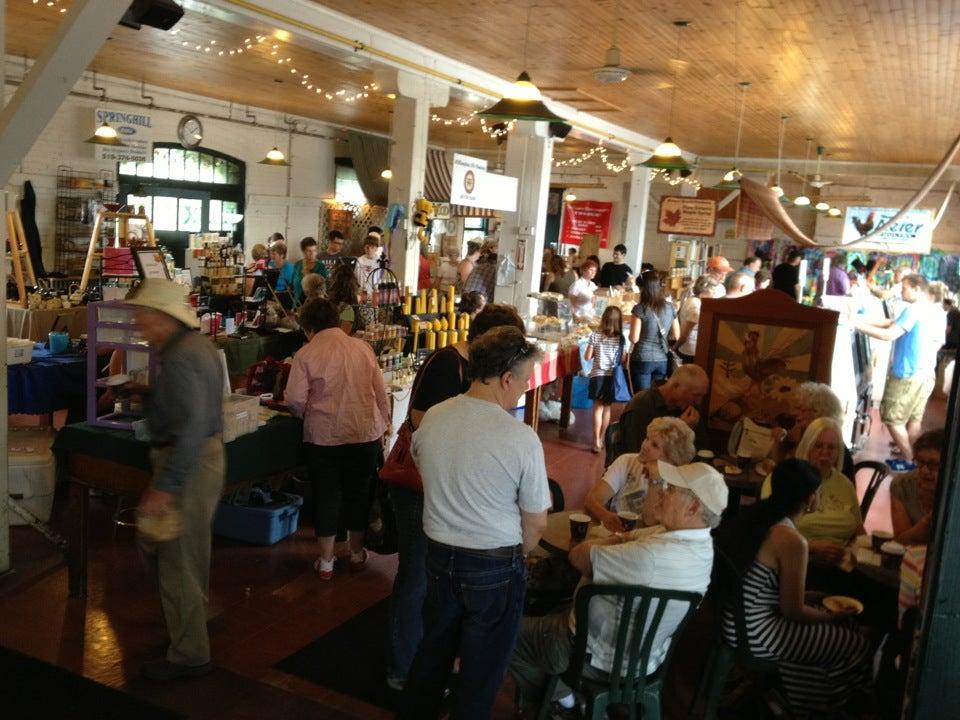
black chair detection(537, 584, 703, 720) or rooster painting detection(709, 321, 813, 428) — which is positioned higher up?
rooster painting detection(709, 321, 813, 428)

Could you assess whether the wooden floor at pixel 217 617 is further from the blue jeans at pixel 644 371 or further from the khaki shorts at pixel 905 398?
the khaki shorts at pixel 905 398

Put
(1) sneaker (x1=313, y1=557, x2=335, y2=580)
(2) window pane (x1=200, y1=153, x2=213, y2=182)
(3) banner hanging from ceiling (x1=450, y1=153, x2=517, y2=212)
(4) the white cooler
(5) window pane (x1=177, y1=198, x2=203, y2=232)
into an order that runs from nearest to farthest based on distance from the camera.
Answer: (1) sneaker (x1=313, y1=557, x2=335, y2=580) → (4) the white cooler → (3) banner hanging from ceiling (x1=450, y1=153, x2=517, y2=212) → (5) window pane (x1=177, y1=198, x2=203, y2=232) → (2) window pane (x1=200, y1=153, x2=213, y2=182)

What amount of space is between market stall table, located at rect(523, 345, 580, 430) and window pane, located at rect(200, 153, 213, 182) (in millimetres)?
8933

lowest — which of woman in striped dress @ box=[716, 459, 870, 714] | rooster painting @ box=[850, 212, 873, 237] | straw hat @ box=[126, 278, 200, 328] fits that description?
woman in striped dress @ box=[716, 459, 870, 714]

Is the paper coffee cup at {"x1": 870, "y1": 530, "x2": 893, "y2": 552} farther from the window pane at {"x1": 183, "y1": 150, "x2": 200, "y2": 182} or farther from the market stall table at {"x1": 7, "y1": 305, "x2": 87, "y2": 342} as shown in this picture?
the window pane at {"x1": 183, "y1": 150, "x2": 200, "y2": 182}

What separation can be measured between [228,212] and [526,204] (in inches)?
256

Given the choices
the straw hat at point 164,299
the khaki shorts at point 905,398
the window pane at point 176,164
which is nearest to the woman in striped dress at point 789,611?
the straw hat at point 164,299

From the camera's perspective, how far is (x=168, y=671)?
3.78 m

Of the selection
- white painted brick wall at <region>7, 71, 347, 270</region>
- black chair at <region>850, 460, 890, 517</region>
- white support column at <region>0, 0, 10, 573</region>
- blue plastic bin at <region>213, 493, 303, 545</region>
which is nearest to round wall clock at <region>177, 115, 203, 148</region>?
white painted brick wall at <region>7, 71, 347, 270</region>

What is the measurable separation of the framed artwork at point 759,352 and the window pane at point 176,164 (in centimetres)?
1175

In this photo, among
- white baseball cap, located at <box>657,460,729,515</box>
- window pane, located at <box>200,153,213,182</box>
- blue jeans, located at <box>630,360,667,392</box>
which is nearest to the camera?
white baseball cap, located at <box>657,460,729,515</box>

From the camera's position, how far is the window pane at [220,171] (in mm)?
15789

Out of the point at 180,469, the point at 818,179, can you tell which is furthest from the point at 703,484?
the point at 818,179

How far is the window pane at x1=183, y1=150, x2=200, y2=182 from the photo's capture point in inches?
597
